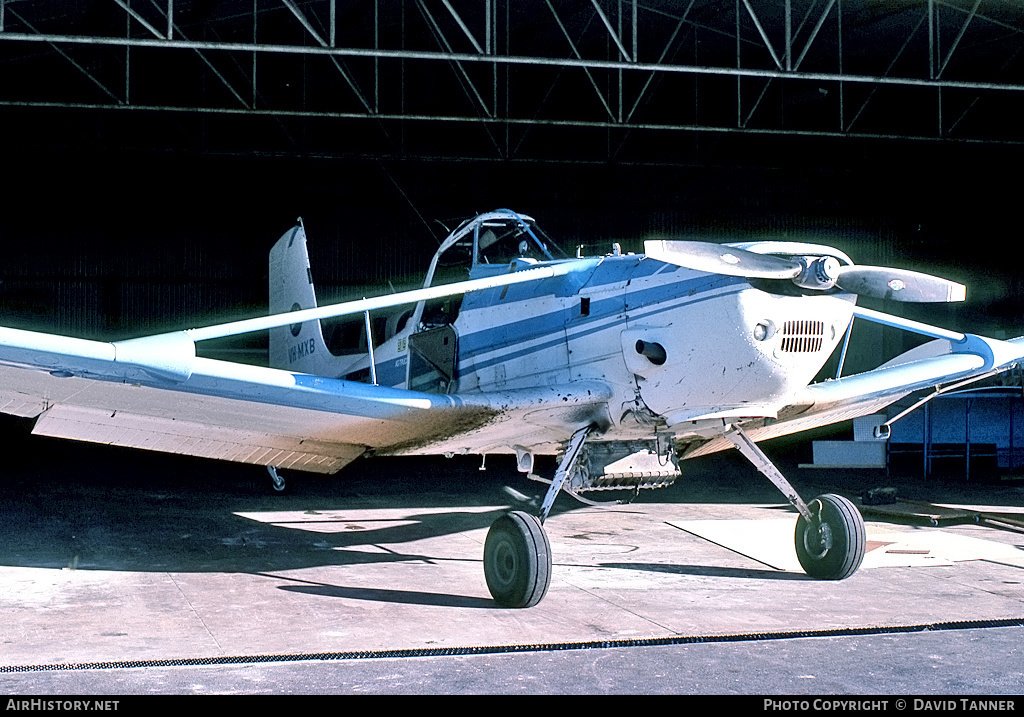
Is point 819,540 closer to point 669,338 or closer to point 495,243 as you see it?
point 669,338

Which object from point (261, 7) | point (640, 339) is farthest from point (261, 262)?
point (640, 339)

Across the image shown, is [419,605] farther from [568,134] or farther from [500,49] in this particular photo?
[568,134]

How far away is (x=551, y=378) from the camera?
762 centimetres

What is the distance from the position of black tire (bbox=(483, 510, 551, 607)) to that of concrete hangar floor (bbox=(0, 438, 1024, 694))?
0.49 ft

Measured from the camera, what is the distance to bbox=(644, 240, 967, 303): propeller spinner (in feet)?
20.1

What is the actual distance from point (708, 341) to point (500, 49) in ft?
39.9

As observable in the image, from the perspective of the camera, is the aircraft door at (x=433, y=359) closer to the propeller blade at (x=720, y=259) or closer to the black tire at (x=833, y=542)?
the propeller blade at (x=720, y=259)

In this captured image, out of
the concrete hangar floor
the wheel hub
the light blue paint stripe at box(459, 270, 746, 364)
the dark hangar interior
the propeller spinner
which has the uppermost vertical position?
the dark hangar interior

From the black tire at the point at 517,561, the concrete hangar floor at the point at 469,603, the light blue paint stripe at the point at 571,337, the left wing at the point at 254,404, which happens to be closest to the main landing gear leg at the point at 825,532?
the concrete hangar floor at the point at 469,603

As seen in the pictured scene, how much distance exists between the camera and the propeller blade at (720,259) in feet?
20.0

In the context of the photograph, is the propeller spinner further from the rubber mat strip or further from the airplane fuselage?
the rubber mat strip

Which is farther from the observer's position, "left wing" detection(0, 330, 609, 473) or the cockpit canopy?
the cockpit canopy

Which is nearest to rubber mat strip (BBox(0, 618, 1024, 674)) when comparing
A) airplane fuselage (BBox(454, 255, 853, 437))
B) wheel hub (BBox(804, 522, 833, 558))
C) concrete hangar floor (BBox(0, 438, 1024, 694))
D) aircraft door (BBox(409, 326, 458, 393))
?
concrete hangar floor (BBox(0, 438, 1024, 694))
